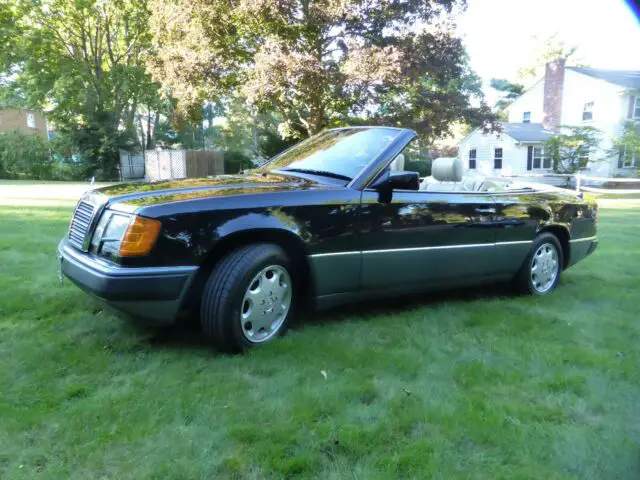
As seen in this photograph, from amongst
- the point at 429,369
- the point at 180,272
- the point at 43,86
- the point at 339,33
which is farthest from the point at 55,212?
the point at 43,86

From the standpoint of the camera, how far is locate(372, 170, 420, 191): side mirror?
3744 mm

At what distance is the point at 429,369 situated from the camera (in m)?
3.15

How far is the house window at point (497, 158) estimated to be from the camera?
35.1 m

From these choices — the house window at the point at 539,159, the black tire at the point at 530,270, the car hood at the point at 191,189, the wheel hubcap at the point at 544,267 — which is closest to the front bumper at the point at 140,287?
the car hood at the point at 191,189

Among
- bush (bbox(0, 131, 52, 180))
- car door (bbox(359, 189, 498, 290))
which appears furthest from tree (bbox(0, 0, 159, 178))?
car door (bbox(359, 189, 498, 290))

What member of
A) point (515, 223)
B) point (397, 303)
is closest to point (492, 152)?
point (515, 223)

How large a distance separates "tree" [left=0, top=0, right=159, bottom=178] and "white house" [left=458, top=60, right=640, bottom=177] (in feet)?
74.0

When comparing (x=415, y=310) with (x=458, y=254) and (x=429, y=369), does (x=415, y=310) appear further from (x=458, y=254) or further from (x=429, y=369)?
(x=429, y=369)

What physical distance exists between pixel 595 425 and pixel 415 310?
1.96 meters

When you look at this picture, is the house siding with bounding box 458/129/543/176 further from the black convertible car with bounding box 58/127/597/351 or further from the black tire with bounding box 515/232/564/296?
the black convertible car with bounding box 58/127/597/351

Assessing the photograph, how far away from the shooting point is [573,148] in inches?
1113

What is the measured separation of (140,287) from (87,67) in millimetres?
34074

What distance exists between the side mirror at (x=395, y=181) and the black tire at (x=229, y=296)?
107cm

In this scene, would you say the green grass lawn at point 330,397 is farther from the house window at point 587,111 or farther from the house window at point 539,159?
the house window at point 587,111
